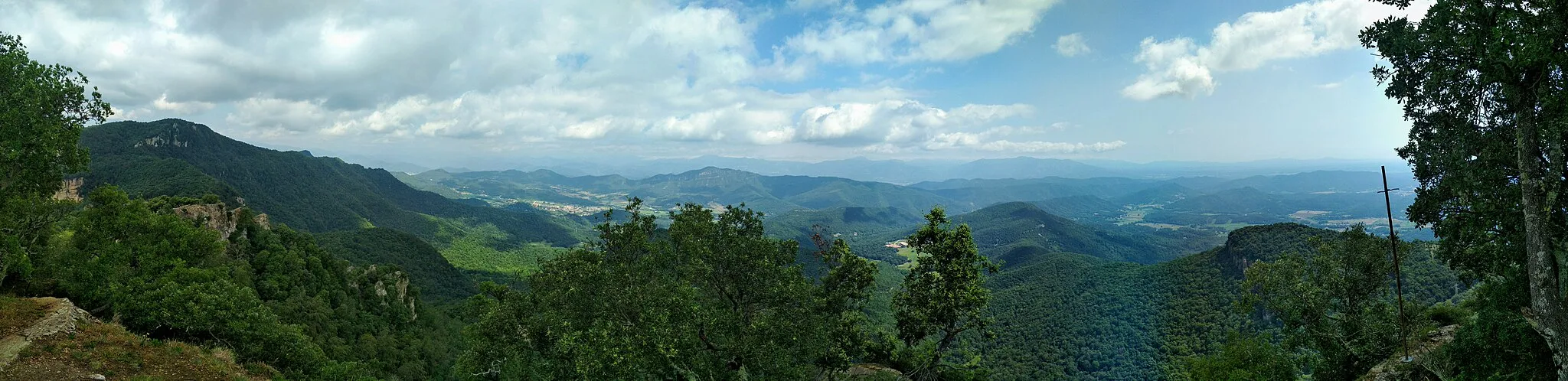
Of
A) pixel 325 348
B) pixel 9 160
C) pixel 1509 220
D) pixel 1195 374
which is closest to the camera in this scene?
pixel 1509 220

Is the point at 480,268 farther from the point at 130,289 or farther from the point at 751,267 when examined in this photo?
the point at 751,267

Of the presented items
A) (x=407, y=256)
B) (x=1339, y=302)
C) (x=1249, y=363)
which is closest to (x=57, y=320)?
(x=1339, y=302)

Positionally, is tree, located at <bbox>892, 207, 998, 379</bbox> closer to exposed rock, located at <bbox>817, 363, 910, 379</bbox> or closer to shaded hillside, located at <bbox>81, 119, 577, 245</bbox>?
exposed rock, located at <bbox>817, 363, 910, 379</bbox>

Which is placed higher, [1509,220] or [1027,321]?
[1509,220]

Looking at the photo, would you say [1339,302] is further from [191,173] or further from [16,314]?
[191,173]

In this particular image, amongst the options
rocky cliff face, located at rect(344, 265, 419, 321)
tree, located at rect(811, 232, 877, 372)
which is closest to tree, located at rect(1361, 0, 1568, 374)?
tree, located at rect(811, 232, 877, 372)

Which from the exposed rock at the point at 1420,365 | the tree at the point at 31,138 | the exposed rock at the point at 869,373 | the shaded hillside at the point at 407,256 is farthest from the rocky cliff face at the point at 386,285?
the exposed rock at the point at 1420,365

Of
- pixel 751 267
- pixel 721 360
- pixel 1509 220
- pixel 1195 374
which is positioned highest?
pixel 1509 220

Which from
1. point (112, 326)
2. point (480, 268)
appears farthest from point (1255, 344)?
point (480, 268)
